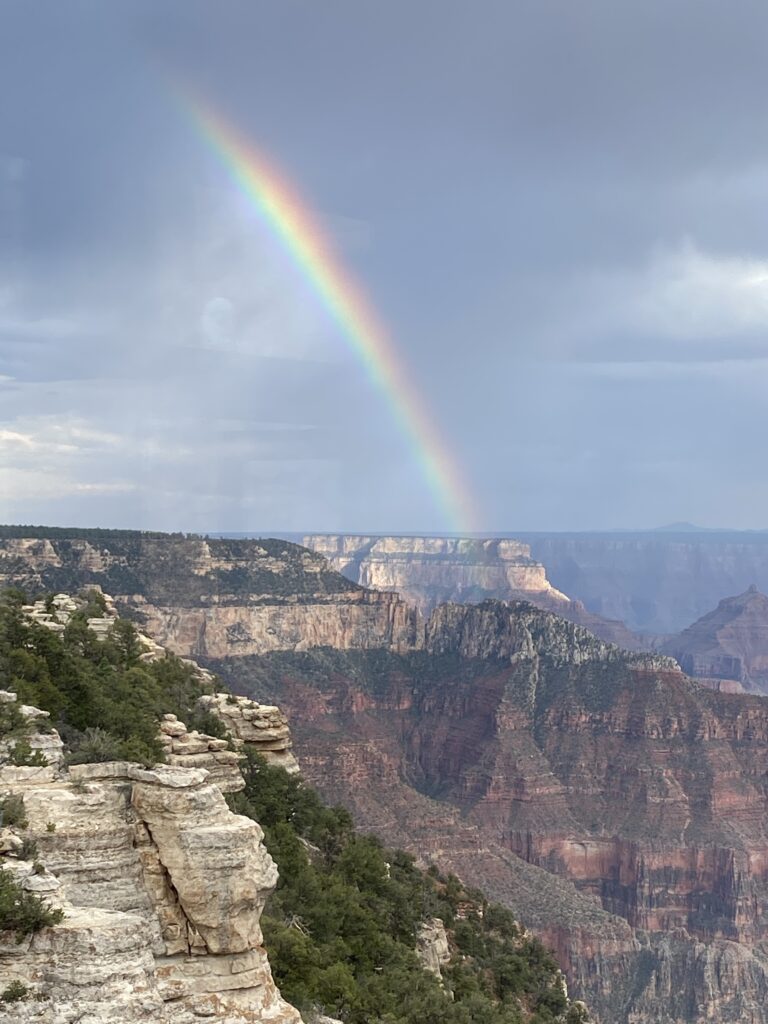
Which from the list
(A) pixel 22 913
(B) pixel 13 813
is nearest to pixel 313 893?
(B) pixel 13 813

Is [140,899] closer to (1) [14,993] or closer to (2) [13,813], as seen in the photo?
(2) [13,813]

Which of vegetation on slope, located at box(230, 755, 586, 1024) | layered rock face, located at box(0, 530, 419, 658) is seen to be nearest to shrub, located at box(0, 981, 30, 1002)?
vegetation on slope, located at box(230, 755, 586, 1024)

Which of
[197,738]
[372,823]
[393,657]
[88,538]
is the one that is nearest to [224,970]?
[197,738]

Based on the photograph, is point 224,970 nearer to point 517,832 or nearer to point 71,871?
point 71,871

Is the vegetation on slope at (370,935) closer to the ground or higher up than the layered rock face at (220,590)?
closer to the ground

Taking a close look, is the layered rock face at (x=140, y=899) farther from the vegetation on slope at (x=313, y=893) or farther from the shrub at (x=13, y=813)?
the vegetation on slope at (x=313, y=893)

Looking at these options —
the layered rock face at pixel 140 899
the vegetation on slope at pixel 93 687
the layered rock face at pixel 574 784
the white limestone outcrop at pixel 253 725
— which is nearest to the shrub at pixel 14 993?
the layered rock face at pixel 140 899

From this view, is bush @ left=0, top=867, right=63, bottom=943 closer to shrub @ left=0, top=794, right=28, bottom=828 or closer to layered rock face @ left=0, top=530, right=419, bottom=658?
shrub @ left=0, top=794, right=28, bottom=828
